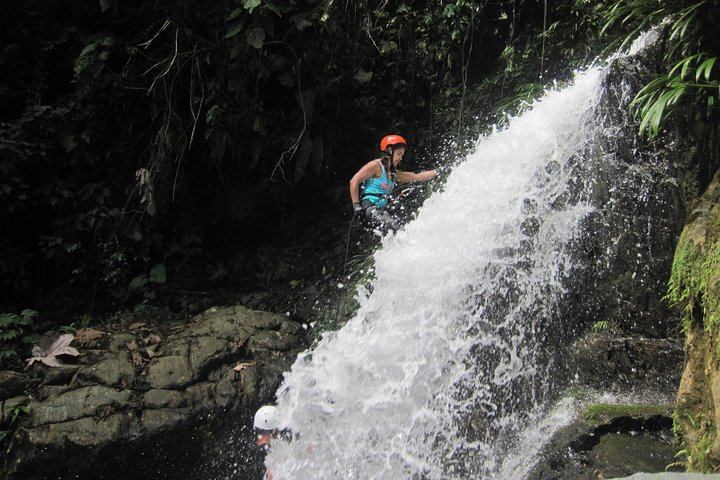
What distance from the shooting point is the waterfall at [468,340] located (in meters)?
4.38

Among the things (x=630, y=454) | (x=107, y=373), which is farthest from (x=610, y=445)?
(x=107, y=373)

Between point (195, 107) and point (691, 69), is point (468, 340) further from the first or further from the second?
point (195, 107)

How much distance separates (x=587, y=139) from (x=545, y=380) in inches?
90.9

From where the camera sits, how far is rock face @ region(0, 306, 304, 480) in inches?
197

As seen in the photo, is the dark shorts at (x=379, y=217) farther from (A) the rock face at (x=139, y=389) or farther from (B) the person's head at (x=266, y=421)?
(B) the person's head at (x=266, y=421)

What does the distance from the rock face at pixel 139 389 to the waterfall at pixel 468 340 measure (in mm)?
539

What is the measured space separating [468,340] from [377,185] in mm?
2157

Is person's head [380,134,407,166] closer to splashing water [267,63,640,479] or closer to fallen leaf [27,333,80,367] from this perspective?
splashing water [267,63,640,479]

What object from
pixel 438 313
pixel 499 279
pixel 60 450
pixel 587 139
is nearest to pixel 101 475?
pixel 60 450

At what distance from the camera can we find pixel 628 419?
383cm

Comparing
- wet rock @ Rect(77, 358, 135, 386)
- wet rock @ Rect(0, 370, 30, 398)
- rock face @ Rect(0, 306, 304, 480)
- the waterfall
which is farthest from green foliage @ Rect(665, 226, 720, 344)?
wet rock @ Rect(0, 370, 30, 398)

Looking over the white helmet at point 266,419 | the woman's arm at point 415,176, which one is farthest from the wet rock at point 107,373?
the woman's arm at point 415,176

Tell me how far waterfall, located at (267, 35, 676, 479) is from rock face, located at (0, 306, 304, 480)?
0.54 metres

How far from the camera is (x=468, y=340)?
483cm
